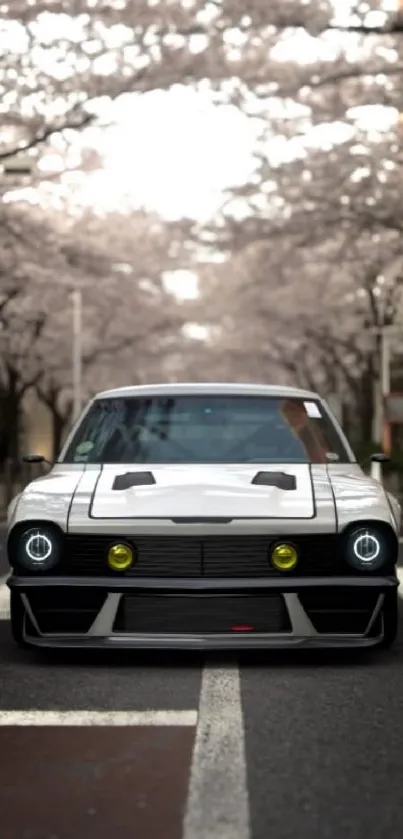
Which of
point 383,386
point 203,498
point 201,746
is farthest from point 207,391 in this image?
point 383,386

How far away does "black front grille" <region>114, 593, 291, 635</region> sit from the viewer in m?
6.30

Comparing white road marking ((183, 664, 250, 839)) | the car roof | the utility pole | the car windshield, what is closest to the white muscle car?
white road marking ((183, 664, 250, 839))

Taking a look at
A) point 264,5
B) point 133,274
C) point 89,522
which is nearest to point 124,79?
point 264,5

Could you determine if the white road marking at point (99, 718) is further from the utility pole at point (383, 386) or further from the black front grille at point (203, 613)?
the utility pole at point (383, 386)

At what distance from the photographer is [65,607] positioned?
6367 mm

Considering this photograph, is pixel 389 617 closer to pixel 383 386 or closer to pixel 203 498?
pixel 203 498

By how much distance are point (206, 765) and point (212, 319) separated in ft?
149

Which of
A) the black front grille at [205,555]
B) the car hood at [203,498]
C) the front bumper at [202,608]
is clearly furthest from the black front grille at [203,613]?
the car hood at [203,498]

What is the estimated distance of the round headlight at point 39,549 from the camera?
6.44 metres

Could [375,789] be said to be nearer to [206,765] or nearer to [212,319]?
[206,765]

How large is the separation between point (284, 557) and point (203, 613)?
1.39ft

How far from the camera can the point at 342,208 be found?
84.1ft

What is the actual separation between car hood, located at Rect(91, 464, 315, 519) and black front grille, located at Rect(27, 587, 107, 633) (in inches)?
13.7

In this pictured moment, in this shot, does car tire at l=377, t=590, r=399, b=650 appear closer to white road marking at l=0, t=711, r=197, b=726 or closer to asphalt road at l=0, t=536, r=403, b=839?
asphalt road at l=0, t=536, r=403, b=839
